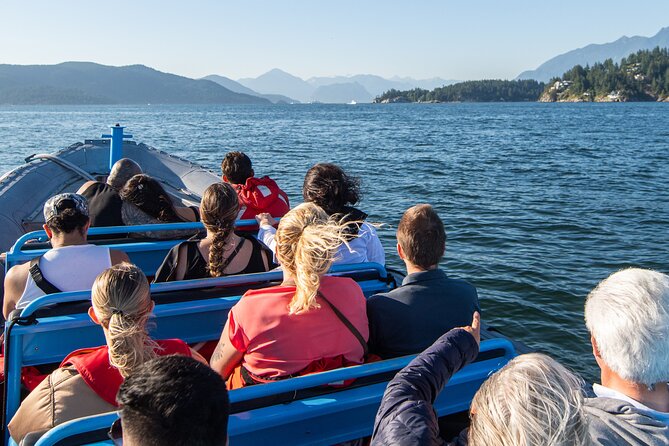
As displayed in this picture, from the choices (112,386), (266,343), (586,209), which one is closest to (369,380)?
(266,343)

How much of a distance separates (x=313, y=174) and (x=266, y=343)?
73.0 inches

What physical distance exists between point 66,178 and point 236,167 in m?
4.60

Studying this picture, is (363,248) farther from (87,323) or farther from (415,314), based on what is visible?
(87,323)

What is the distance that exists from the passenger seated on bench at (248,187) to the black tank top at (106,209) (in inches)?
39.2

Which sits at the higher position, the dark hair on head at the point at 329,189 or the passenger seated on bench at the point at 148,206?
the dark hair on head at the point at 329,189

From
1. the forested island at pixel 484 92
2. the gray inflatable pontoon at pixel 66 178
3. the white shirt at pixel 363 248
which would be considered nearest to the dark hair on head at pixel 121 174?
the gray inflatable pontoon at pixel 66 178

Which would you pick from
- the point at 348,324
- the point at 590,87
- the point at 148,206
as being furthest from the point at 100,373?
the point at 590,87

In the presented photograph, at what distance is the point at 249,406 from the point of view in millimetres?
2391

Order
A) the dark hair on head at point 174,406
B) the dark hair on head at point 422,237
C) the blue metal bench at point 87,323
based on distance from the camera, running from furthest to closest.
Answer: the dark hair on head at point 422,237, the blue metal bench at point 87,323, the dark hair on head at point 174,406

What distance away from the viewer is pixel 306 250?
2.67 metres

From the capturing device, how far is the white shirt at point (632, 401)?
1964mm

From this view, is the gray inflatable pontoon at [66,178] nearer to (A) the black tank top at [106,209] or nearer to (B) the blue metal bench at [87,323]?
(A) the black tank top at [106,209]

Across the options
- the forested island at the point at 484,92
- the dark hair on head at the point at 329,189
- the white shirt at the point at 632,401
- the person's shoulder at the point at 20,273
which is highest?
the forested island at the point at 484,92

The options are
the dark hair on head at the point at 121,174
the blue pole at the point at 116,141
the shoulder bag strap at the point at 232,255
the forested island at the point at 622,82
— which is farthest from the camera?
the forested island at the point at 622,82
